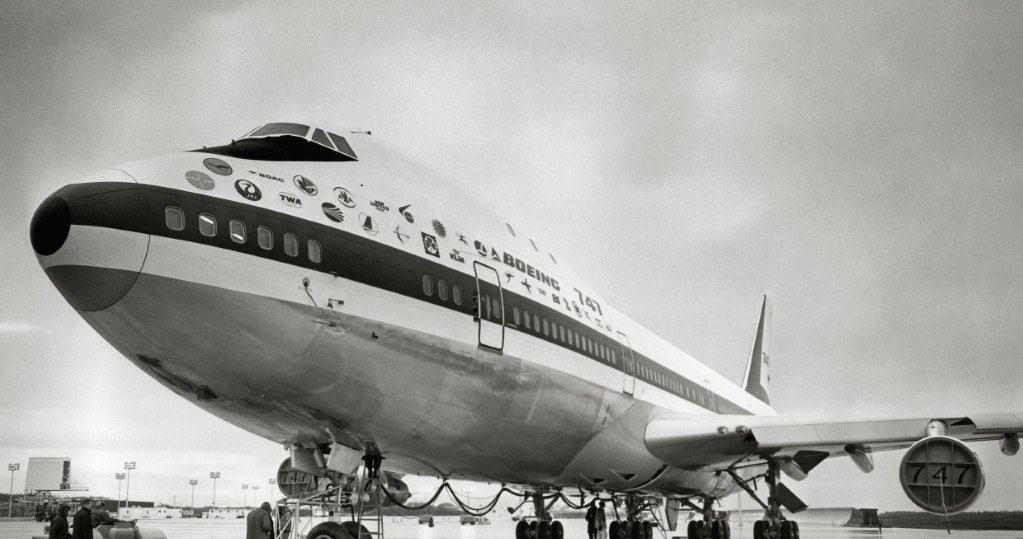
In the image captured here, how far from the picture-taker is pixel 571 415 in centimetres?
1154

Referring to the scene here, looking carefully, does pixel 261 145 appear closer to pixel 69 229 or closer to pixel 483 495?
pixel 69 229

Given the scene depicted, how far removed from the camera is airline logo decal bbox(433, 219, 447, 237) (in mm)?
9492

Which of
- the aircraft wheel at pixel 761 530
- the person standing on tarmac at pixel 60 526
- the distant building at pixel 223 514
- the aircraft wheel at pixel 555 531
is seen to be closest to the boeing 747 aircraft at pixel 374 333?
the aircraft wheel at pixel 761 530

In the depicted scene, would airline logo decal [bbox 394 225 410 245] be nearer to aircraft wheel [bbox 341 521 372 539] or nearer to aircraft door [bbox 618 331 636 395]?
aircraft wheel [bbox 341 521 372 539]

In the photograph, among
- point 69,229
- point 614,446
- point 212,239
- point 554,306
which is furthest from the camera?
point 614,446

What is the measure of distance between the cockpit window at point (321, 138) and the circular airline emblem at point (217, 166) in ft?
4.79

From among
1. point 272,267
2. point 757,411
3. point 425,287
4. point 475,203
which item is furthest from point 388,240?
point 757,411

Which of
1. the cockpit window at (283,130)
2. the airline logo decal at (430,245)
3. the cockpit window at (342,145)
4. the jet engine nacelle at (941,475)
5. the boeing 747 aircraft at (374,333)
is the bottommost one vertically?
the jet engine nacelle at (941,475)

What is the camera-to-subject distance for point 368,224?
8.47 m

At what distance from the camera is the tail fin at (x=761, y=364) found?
94.8 feet

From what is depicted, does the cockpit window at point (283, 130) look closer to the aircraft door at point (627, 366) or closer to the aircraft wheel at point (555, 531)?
the aircraft door at point (627, 366)

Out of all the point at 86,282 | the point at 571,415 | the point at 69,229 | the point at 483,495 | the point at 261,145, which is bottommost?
the point at 483,495

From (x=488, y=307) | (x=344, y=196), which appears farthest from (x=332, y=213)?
(x=488, y=307)

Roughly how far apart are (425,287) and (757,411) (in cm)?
1897
